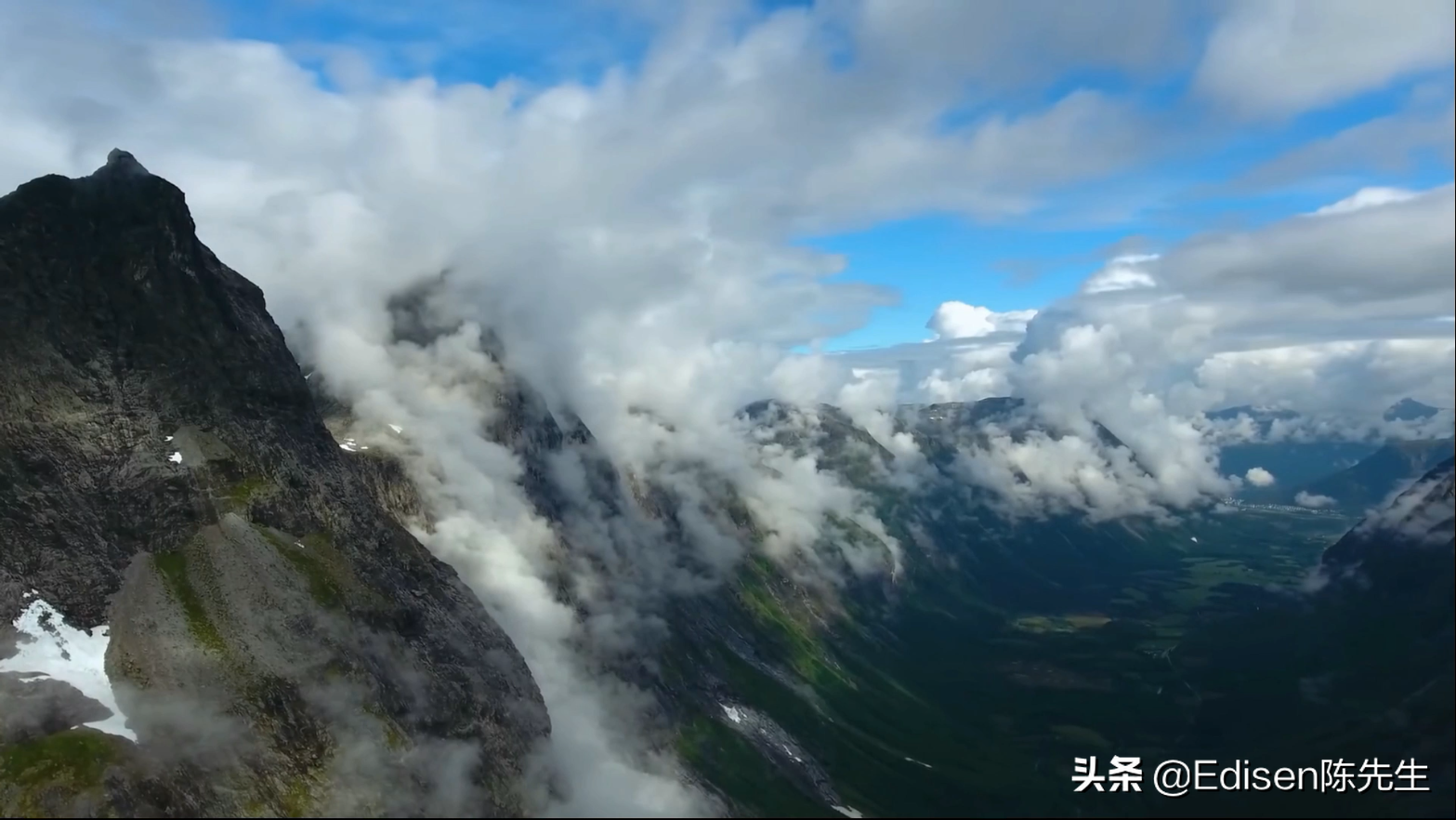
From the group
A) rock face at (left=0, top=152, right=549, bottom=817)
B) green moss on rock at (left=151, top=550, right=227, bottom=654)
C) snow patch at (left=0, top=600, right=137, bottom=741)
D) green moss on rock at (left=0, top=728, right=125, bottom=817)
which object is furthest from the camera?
green moss on rock at (left=151, top=550, right=227, bottom=654)

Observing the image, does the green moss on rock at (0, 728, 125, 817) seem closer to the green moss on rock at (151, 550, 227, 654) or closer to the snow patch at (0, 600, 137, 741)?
the snow patch at (0, 600, 137, 741)

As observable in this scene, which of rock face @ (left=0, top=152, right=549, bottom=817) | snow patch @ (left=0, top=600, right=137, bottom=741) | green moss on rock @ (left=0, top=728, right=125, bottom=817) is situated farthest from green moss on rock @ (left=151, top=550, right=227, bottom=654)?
green moss on rock @ (left=0, top=728, right=125, bottom=817)

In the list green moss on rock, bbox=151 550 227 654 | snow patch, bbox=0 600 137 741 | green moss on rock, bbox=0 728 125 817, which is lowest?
green moss on rock, bbox=0 728 125 817

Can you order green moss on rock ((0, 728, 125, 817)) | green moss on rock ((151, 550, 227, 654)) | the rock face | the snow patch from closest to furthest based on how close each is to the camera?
green moss on rock ((0, 728, 125, 817)) < the rock face < the snow patch < green moss on rock ((151, 550, 227, 654))

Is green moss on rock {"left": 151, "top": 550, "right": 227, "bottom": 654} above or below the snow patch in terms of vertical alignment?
above

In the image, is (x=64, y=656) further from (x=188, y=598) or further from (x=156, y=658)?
(x=188, y=598)

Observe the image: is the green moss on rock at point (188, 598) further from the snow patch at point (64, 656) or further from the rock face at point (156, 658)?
the snow patch at point (64, 656)

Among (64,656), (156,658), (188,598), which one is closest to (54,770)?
(156,658)

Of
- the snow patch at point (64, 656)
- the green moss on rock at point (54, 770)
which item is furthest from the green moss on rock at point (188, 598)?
the green moss on rock at point (54, 770)

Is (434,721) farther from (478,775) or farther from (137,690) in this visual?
(137,690)
